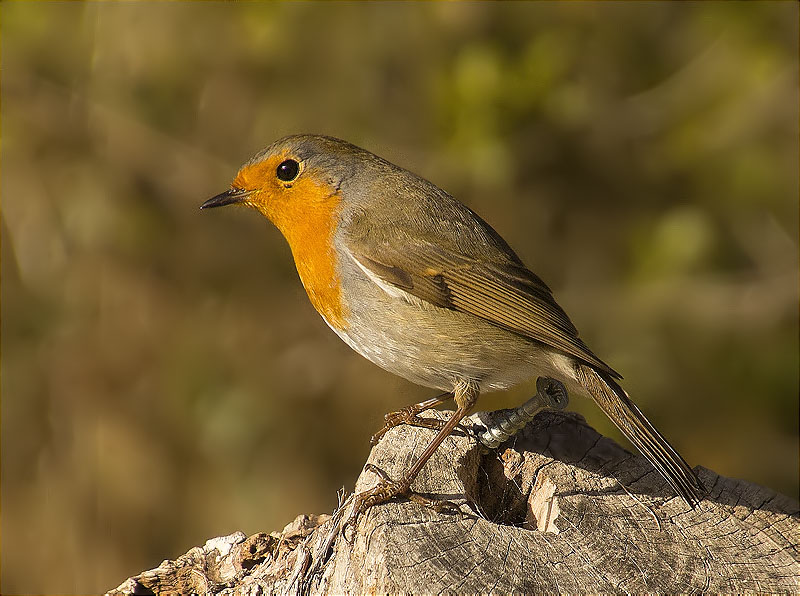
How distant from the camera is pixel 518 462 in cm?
289

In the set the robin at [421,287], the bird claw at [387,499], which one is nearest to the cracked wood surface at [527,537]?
the bird claw at [387,499]

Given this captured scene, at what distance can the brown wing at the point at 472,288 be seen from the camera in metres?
2.96

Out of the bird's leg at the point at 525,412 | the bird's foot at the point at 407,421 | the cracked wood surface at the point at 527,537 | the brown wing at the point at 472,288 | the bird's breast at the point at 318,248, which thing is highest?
the bird's breast at the point at 318,248

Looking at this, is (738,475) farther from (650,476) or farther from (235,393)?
(235,393)

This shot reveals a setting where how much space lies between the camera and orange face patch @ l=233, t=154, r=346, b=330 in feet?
9.95

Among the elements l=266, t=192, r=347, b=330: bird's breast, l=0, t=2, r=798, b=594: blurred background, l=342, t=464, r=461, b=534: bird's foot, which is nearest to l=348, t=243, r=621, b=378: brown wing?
l=266, t=192, r=347, b=330: bird's breast

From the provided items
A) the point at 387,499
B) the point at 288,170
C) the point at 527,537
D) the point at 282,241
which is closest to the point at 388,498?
the point at 387,499

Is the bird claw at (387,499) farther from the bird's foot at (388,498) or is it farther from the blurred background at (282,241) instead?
the blurred background at (282,241)

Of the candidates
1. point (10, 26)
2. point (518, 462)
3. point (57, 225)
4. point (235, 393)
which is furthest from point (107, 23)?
point (518, 462)

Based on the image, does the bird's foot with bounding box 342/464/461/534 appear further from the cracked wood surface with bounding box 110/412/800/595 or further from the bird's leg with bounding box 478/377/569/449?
the bird's leg with bounding box 478/377/569/449

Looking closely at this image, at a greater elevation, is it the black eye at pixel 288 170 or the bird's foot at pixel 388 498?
the black eye at pixel 288 170

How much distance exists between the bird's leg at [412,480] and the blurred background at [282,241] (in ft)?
5.16

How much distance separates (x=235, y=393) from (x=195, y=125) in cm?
146

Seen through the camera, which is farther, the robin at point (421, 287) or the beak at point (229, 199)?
the beak at point (229, 199)
